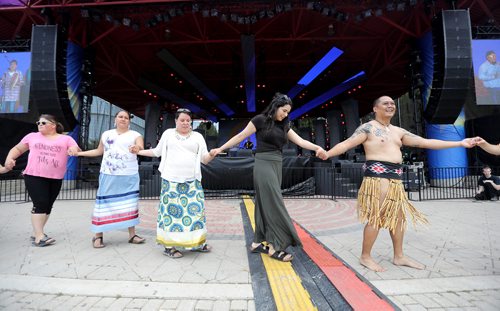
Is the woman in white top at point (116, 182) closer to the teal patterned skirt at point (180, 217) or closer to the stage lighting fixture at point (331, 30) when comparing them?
the teal patterned skirt at point (180, 217)

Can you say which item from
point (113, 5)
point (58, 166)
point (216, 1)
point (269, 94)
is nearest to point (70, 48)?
point (113, 5)

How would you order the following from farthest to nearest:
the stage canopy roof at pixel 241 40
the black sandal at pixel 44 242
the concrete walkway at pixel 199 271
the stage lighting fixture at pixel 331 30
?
the stage lighting fixture at pixel 331 30 < the stage canopy roof at pixel 241 40 < the black sandal at pixel 44 242 < the concrete walkway at pixel 199 271

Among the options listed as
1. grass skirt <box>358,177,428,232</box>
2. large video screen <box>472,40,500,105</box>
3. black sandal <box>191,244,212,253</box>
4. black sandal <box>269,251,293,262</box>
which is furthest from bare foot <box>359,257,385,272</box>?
large video screen <box>472,40,500,105</box>

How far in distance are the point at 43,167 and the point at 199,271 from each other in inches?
109

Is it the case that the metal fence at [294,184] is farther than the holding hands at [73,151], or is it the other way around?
the metal fence at [294,184]

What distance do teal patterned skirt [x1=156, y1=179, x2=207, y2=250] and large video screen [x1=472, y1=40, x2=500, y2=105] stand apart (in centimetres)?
1314

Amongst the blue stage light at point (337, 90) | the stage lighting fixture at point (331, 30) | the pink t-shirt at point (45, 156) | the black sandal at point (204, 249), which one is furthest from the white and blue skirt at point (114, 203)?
the blue stage light at point (337, 90)

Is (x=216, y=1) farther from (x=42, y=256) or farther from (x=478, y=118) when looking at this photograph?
(x=478, y=118)

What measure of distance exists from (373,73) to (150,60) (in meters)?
14.5

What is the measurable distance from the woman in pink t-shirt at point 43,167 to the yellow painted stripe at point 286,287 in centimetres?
318

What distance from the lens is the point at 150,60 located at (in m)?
16.8

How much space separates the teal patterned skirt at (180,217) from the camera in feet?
10.5

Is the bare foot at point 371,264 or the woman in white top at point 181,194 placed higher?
the woman in white top at point 181,194

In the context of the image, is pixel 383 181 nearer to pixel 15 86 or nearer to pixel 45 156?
pixel 45 156
